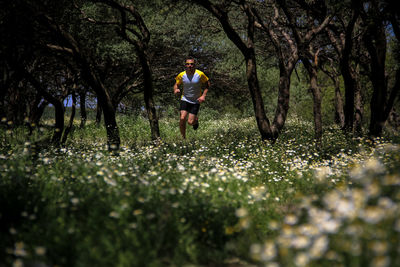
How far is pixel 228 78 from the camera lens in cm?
1948

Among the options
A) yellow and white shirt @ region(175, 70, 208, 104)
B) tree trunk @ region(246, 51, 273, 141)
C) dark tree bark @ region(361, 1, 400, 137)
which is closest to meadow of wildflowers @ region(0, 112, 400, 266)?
tree trunk @ region(246, 51, 273, 141)

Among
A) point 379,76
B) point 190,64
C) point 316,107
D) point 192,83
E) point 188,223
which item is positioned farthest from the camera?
point 316,107

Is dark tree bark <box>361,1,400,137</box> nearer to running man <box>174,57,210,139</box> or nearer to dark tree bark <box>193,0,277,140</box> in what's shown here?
dark tree bark <box>193,0,277,140</box>

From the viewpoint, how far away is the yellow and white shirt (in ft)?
29.3

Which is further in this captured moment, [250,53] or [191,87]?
[250,53]

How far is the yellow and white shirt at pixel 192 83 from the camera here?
892 centimetres

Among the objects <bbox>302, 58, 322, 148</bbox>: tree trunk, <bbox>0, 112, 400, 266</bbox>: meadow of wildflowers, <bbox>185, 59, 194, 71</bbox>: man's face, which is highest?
<bbox>185, 59, 194, 71</bbox>: man's face

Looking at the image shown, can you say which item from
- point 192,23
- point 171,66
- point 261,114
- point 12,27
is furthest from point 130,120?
point 12,27

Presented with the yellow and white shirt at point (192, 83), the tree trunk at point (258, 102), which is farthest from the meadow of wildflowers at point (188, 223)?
the yellow and white shirt at point (192, 83)

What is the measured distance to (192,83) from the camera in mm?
8930

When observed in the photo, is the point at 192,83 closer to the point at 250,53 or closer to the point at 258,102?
the point at 250,53

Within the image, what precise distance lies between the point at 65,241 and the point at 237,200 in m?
1.86

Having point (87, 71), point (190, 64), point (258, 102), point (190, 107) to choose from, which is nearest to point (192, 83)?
point (190, 64)

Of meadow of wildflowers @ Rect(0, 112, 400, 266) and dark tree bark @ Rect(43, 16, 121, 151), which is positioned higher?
dark tree bark @ Rect(43, 16, 121, 151)
